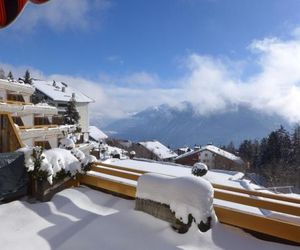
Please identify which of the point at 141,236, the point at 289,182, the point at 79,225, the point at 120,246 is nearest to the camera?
the point at 120,246

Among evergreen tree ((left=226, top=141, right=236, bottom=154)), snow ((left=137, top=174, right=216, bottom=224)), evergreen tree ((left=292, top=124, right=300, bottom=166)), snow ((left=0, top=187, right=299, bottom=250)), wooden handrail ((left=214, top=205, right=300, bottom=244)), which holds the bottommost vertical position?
evergreen tree ((left=226, top=141, right=236, bottom=154))

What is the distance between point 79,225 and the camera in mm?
6324

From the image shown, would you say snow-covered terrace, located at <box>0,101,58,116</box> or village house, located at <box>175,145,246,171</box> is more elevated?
snow-covered terrace, located at <box>0,101,58,116</box>

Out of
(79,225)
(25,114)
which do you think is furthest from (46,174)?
(25,114)

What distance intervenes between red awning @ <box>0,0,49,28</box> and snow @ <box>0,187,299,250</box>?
13.3 feet

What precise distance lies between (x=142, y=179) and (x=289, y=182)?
49.8 m

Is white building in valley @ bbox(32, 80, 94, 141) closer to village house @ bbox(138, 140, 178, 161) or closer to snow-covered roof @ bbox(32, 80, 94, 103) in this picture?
snow-covered roof @ bbox(32, 80, 94, 103)

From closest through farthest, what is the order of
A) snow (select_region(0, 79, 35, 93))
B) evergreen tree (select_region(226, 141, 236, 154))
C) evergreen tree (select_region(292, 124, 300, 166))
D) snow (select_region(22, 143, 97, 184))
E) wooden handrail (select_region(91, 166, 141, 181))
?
snow (select_region(22, 143, 97, 184)) → wooden handrail (select_region(91, 166, 141, 181)) → snow (select_region(0, 79, 35, 93)) → evergreen tree (select_region(292, 124, 300, 166)) → evergreen tree (select_region(226, 141, 236, 154))

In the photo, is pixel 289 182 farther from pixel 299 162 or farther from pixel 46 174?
pixel 46 174

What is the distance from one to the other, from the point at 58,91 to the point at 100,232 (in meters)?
63.3

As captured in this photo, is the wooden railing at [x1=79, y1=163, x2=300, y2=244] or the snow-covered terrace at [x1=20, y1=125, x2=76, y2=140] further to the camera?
the snow-covered terrace at [x1=20, y1=125, x2=76, y2=140]

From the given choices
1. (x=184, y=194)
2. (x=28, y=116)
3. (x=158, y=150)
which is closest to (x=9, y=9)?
(x=184, y=194)

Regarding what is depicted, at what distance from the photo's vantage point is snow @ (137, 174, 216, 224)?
5457mm

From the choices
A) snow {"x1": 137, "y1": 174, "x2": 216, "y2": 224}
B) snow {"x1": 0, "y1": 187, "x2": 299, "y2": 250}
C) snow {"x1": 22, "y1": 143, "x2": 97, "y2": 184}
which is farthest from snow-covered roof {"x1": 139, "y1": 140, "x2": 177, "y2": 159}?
snow {"x1": 137, "y1": 174, "x2": 216, "y2": 224}
